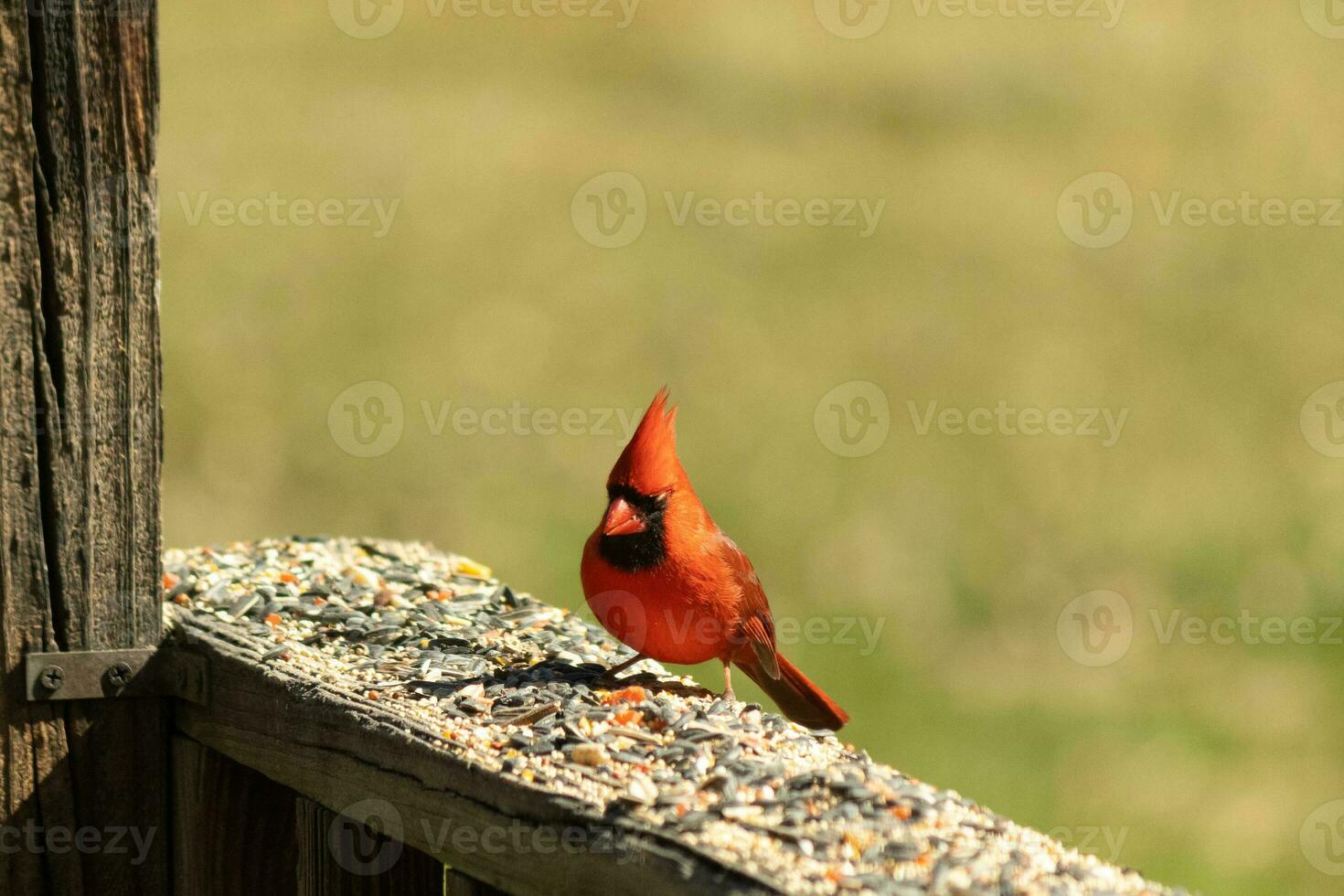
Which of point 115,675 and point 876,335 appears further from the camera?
point 876,335

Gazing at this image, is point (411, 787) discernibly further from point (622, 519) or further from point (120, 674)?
point (622, 519)

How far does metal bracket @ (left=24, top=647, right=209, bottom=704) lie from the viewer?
247 centimetres

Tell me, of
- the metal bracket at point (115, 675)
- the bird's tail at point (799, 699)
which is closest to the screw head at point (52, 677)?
the metal bracket at point (115, 675)

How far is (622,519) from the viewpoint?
2896 mm

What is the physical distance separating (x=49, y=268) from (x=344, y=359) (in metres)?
6.32

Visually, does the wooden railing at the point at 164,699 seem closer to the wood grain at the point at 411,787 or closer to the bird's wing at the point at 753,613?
the wood grain at the point at 411,787

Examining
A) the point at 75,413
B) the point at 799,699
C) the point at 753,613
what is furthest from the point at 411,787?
the point at 799,699

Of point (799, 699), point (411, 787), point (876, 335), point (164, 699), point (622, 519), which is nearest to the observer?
point (411, 787)

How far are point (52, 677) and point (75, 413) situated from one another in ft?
1.44

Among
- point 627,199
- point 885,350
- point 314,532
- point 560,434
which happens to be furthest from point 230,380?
point 885,350

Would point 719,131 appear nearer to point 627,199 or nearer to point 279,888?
point 627,199

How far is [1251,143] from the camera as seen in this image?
1150cm

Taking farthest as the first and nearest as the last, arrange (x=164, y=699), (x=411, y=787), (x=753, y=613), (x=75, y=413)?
(x=753, y=613) < (x=164, y=699) < (x=75, y=413) < (x=411, y=787)

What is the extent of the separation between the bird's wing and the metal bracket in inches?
42.5
